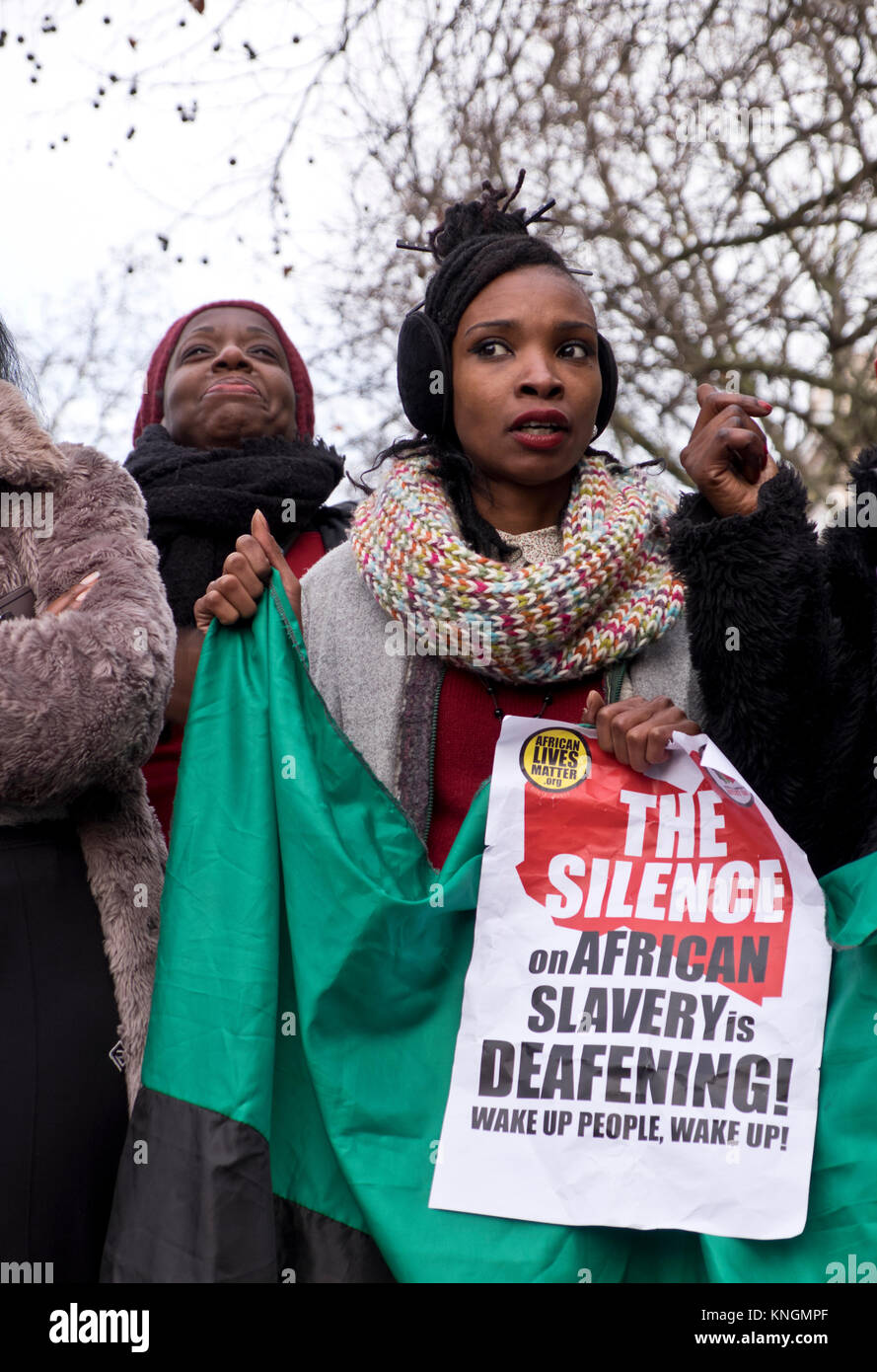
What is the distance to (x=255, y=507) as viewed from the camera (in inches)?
124

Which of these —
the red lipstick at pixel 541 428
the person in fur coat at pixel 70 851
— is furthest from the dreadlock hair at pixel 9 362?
the red lipstick at pixel 541 428

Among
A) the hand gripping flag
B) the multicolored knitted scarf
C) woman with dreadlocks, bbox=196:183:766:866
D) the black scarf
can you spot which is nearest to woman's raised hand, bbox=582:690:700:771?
woman with dreadlocks, bbox=196:183:766:866

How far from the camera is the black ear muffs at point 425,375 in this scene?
2443mm

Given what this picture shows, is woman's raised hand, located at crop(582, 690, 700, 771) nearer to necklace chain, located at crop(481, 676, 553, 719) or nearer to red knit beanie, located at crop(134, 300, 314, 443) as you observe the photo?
necklace chain, located at crop(481, 676, 553, 719)

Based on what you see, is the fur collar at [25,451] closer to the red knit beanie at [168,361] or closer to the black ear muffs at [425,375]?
the black ear muffs at [425,375]

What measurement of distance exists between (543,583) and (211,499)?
1.19m

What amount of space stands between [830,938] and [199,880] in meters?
0.95

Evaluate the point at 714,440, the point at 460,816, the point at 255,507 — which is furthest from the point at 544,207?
the point at 460,816

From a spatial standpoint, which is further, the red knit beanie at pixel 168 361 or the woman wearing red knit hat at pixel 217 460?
the red knit beanie at pixel 168 361

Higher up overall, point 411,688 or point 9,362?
point 9,362

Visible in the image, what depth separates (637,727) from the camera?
2100 mm

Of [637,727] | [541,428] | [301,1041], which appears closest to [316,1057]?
[301,1041]

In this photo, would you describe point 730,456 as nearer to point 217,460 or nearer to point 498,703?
point 498,703
